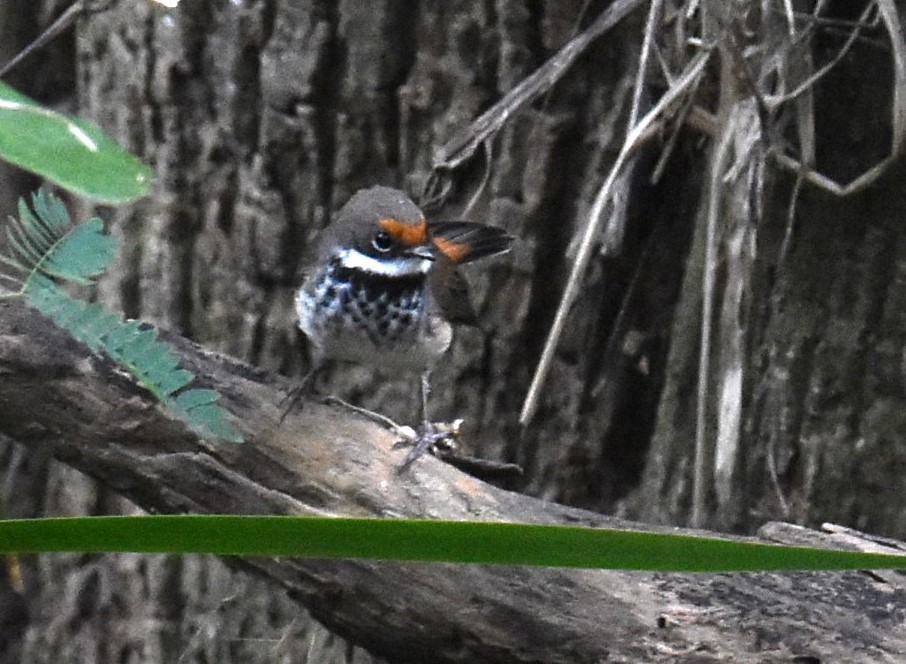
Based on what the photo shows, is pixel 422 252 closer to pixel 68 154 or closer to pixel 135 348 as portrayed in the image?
pixel 135 348

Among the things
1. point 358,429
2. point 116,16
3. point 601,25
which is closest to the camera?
point 358,429

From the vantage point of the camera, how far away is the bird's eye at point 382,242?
281cm

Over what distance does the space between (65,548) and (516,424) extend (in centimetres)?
184

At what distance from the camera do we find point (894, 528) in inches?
104

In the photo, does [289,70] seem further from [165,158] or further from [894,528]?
[894,528]

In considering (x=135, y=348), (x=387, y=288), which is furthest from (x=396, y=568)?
(x=387, y=288)

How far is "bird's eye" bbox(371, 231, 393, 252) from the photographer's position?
2811 mm

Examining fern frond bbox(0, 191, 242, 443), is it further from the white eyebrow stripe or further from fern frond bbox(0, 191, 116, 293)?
the white eyebrow stripe

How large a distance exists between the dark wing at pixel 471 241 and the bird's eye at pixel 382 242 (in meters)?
0.13

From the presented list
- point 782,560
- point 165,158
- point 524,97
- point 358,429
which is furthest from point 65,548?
point 165,158

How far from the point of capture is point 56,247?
153cm

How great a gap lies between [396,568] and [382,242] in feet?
3.42

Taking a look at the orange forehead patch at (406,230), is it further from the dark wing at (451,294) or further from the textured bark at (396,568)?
the textured bark at (396,568)

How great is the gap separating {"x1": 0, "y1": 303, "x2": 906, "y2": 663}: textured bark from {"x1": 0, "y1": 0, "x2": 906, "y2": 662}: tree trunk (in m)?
0.43
